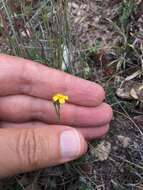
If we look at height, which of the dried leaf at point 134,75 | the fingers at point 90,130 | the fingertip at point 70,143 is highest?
the fingertip at point 70,143

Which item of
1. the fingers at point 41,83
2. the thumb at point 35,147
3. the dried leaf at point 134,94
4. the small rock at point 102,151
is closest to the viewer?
the thumb at point 35,147

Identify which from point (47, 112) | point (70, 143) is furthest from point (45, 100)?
point (70, 143)

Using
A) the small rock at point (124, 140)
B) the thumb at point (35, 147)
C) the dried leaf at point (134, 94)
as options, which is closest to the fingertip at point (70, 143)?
the thumb at point (35, 147)

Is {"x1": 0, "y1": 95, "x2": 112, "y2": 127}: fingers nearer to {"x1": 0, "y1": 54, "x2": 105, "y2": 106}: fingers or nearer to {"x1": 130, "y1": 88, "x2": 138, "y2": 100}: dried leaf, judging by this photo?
{"x1": 0, "y1": 54, "x2": 105, "y2": 106}: fingers

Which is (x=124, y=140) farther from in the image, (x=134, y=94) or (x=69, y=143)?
(x=69, y=143)

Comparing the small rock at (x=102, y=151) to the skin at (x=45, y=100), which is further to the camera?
the small rock at (x=102, y=151)

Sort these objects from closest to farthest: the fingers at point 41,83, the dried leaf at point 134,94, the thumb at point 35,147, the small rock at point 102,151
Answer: the thumb at point 35,147, the fingers at point 41,83, the small rock at point 102,151, the dried leaf at point 134,94

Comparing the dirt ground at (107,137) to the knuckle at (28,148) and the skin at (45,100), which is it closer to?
the skin at (45,100)

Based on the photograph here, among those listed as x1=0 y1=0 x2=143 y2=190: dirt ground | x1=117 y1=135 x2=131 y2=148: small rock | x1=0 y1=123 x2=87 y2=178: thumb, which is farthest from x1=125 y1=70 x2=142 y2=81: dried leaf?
x1=0 y1=123 x2=87 y2=178: thumb
